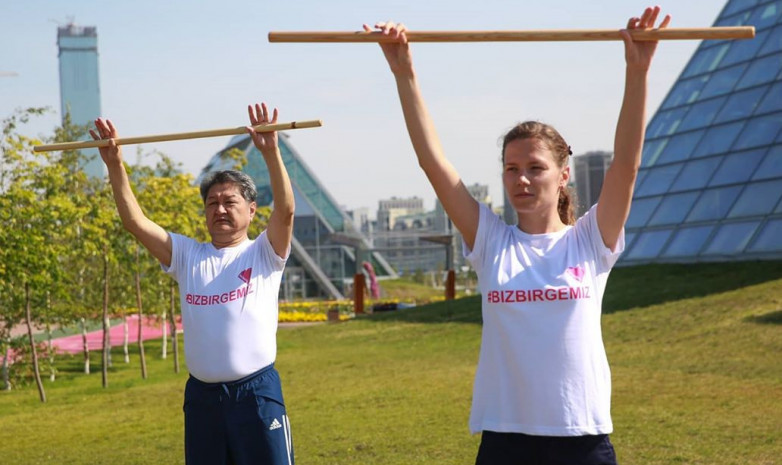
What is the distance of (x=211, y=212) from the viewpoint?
215 inches

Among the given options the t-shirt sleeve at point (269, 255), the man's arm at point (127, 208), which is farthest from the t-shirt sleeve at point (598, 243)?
the man's arm at point (127, 208)

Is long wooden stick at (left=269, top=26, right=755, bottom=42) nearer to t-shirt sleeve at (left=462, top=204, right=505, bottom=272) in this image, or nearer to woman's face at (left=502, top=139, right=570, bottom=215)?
woman's face at (left=502, top=139, right=570, bottom=215)

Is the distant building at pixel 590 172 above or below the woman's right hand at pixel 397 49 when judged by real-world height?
A: above

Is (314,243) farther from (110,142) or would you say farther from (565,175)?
(565,175)

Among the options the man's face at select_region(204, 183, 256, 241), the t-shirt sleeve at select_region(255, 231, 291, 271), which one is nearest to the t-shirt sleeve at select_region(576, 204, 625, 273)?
the t-shirt sleeve at select_region(255, 231, 291, 271)

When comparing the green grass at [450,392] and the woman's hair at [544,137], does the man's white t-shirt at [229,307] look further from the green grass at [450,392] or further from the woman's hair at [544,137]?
the green grass at [450,392]

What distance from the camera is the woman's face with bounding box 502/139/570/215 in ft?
12.8

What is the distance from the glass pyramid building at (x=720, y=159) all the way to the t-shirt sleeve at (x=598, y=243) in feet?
69.9

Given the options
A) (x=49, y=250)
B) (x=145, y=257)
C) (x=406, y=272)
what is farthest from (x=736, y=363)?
(x=406, y=272)

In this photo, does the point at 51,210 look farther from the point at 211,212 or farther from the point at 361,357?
the point at 211,212

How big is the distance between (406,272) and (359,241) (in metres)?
37.0

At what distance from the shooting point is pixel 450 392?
1501 centimetres

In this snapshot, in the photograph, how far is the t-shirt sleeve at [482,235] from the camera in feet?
13.1

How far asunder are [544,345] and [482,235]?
0.46m
